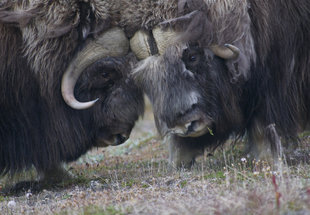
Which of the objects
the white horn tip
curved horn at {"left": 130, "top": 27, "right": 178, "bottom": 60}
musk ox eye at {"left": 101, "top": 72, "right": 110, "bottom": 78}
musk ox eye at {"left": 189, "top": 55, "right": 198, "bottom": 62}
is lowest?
the white horn tip

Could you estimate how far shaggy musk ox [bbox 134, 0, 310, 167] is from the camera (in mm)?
3330

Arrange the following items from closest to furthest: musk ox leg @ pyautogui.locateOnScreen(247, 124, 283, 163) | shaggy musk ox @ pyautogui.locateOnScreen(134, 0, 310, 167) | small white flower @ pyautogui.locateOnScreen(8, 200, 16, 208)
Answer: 1. small white flower @ pyautogui.locateOnScreen(8, 200, 16, 208)
2. shaggy musk ox @ pyautogui.locateOnScreen(134, 0, 310, 167)
3. musk ox leg @ pyautogui.locateOnScreen(247, 124, 283, 163)

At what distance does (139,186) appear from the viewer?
3.31 metres

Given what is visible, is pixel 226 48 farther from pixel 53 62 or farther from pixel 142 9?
pixel 53 62

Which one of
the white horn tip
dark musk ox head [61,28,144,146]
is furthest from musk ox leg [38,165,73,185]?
the white horn tip

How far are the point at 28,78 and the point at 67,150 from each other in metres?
0.60

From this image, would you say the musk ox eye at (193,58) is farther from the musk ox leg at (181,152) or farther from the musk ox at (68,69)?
the musk ox leg at (181,152)

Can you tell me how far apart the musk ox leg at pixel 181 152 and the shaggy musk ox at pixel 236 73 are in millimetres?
315

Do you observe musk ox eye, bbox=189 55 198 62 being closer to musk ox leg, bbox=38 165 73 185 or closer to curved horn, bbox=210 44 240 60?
curved horn, bbox=210 44 240 60

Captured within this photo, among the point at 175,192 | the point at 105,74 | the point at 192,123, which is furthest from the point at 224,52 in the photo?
the point at 175,192

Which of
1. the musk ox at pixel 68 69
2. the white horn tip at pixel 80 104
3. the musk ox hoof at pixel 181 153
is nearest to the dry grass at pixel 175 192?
the musk ox hoof at pixel 181 153

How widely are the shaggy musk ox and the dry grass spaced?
0.32 m

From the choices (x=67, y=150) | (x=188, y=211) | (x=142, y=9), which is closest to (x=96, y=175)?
(x=67, y=150)

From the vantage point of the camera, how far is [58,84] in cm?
363
